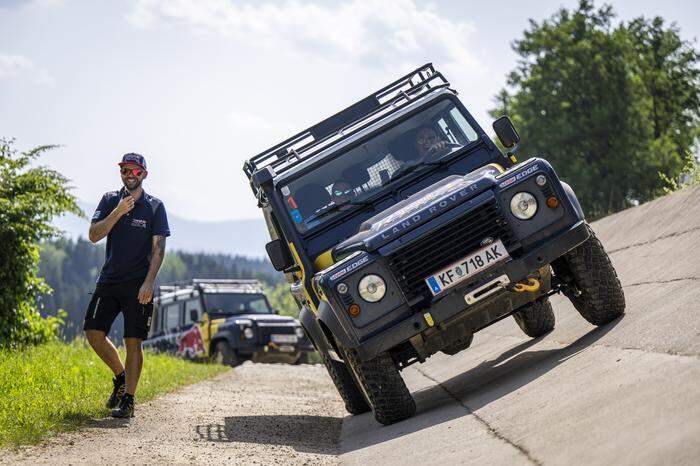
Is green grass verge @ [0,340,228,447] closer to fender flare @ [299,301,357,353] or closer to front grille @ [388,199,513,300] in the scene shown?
fender flare @ [299,301,357,353]

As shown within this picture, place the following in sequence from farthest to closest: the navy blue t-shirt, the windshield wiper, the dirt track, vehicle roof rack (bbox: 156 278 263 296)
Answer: vehicle roof rack (bbox: 156 278 263 296), the navy blue t-shirt, the windshield wiper, the dirt track

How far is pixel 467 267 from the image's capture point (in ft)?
21.9

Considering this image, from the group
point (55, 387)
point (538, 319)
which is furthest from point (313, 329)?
point (538, 319)

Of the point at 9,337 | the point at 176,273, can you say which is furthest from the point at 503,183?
the point at 176,273

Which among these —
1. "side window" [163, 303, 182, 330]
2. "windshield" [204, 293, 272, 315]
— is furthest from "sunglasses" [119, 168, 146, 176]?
"side window" [163, 303, 182, 330]

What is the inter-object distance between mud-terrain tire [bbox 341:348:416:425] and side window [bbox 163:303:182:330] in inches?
657

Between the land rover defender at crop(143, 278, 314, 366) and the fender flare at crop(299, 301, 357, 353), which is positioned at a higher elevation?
the land rover defender at crop(143, 278, 314, 366)

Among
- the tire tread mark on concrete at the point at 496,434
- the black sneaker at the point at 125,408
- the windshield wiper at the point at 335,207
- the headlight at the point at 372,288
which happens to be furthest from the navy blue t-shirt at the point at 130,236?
the tire tread mark on concrete at the point at 496,434

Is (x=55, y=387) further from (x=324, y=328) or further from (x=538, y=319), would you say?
(x=538, y=319)

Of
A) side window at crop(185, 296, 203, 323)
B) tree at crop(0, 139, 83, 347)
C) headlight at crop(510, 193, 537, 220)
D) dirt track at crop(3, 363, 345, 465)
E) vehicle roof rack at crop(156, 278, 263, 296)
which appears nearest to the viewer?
dirt track at crop(3, 363, 345, 465)

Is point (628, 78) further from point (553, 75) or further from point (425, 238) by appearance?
point (425, 238)

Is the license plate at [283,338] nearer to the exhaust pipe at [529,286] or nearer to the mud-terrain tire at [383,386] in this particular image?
the mud-terrain tire at [383,386]

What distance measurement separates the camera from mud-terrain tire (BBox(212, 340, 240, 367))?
21234mm

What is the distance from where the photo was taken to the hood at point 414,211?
666cm
